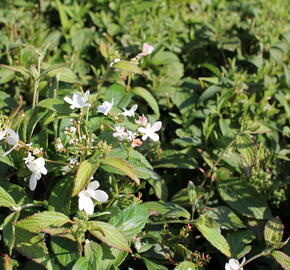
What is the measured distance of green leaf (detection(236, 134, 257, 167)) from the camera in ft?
6.14

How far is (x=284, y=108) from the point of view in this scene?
2.47 meters

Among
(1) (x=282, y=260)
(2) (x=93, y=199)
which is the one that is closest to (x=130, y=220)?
(2) (x=93, y=199)

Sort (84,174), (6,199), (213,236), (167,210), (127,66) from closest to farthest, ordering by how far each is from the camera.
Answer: (84,174) → (6,199) → (213,236) → (167,210) → (127,66)

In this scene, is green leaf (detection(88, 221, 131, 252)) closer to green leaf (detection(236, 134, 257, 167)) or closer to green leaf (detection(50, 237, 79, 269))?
green leaf (detection(50, 237, 79, 269))

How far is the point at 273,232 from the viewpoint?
5.90 ft

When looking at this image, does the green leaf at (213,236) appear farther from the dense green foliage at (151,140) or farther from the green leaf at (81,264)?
the green leaf at (81,264)

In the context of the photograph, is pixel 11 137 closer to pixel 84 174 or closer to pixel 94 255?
pixel 84 174

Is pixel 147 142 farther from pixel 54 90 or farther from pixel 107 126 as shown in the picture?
pixel 54 90

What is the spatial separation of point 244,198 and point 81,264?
944mm

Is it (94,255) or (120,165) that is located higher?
(120,165)

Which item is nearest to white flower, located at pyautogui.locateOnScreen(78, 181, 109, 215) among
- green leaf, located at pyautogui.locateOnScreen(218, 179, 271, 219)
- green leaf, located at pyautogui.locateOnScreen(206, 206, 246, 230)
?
green leaf, located at pyautogui.locateOnScreen(206, 206, 246, 230)

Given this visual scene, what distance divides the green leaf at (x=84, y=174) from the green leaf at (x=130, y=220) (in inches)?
10.3

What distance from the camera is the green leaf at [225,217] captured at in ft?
6.35

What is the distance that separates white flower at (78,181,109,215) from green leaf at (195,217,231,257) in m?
0.44
